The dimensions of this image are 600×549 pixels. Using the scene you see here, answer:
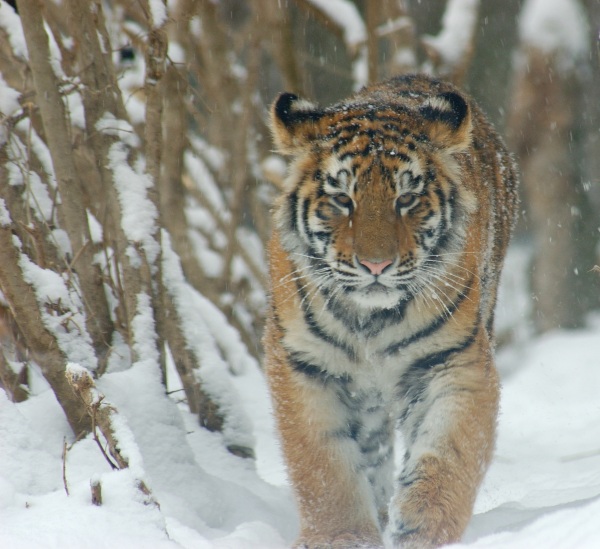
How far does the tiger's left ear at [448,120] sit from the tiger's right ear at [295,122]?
1.44ft

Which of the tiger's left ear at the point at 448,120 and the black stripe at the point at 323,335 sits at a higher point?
the tiger's left ear at the point at 448,120

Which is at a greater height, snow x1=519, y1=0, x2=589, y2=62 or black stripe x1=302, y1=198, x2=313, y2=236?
snow x1=519, y1=0, x2=589, y2=62

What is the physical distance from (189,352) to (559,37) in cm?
494

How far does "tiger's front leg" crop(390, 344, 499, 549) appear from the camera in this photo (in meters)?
3.15

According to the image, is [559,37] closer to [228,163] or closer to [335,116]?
[228,163]

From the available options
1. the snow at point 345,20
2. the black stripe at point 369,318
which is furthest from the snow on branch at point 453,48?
the black stripe at point 369,318

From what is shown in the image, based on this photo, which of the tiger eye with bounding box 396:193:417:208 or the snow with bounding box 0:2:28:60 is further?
the snow with bounding box 0:2:28:60

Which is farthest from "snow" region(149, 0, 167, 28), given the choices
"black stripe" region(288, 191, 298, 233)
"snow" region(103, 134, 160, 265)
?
"black stripe" region(288, 191, 298, 233)

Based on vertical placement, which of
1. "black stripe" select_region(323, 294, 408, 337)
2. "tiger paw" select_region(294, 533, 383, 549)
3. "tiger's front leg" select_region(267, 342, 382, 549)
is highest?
"black stripe" select_region(323, 294, 408, 337)

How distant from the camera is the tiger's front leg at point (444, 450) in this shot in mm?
3154

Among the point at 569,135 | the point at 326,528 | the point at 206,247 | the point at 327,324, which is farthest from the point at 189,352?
the point at 569,135

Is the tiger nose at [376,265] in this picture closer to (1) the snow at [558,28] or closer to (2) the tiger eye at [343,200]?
(2) the tiger eye at [343,200]

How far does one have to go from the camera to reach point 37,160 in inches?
157

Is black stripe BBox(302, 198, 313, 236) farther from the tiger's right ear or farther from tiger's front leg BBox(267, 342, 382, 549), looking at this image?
tiger's front leg BBox(267, 342, 382, 549)
